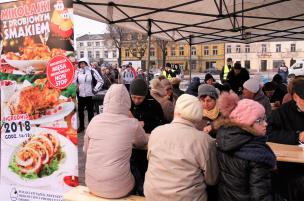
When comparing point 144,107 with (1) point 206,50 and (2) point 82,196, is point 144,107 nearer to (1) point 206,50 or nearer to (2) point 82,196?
(2) point 82,196

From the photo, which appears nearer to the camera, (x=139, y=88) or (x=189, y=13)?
(x=139, y=88)

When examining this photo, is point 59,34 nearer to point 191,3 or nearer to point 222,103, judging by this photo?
point 222,103

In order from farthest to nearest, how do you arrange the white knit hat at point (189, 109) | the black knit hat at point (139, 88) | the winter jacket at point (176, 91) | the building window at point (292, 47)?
the building window at point (292, 47)
the winter jacket at point (176, 91)
the black knit hat at point (139, 88)
the white knit hat at point (189, 109)

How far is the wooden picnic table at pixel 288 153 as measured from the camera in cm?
301

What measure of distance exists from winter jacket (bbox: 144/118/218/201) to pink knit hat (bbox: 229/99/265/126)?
0.90 ft

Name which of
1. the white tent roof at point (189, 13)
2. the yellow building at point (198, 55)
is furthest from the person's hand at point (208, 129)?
the yellow building at point (198, 55)

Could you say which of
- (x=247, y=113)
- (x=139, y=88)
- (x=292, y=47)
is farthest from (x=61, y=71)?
(x=292, y=47)

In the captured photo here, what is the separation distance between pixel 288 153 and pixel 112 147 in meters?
1.62

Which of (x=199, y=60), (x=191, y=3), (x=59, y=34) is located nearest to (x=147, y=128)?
(x=59, y=34)

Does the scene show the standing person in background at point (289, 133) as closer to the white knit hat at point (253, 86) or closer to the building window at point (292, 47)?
the white knit hat at point (253, 86)

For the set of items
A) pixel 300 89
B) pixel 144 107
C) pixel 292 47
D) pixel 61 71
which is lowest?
pixel 144 107

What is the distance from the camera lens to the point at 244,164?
2.37 meters

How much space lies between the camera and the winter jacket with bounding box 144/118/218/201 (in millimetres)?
2494

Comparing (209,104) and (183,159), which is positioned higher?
(209,104)
